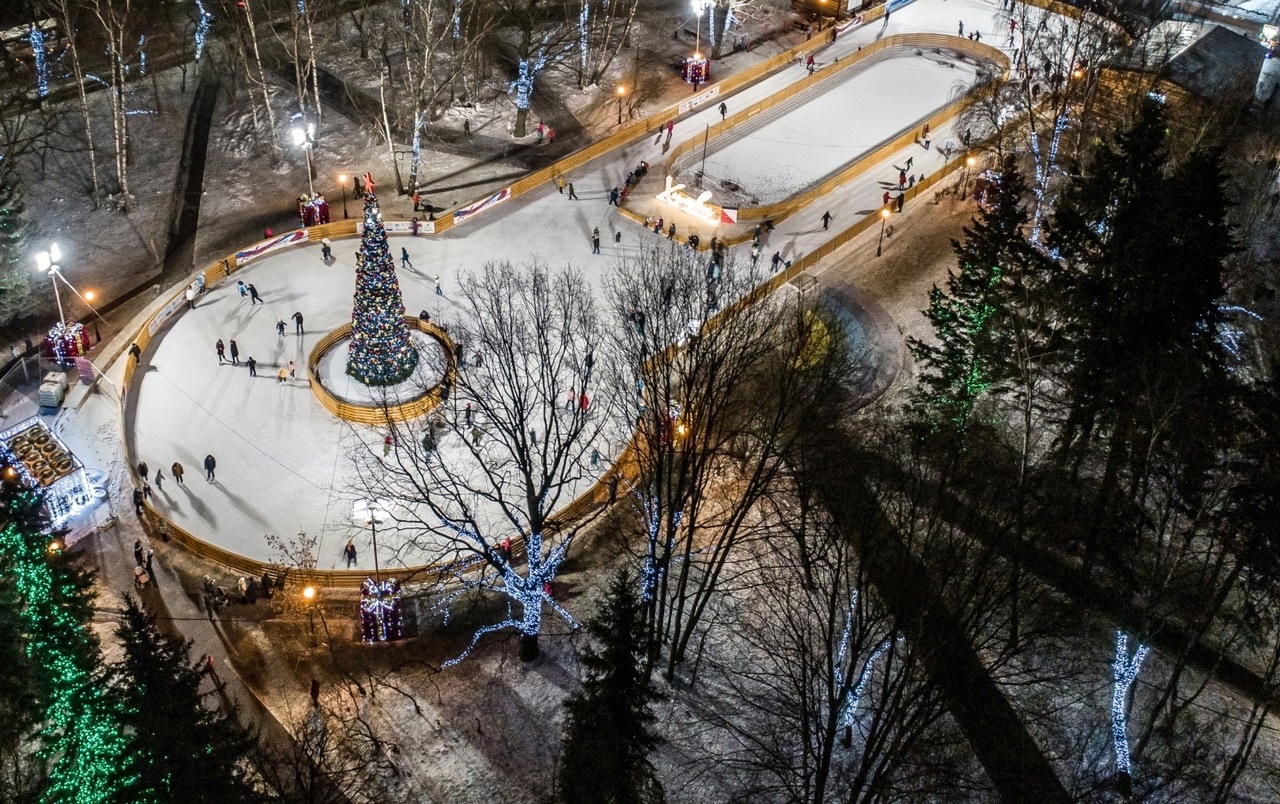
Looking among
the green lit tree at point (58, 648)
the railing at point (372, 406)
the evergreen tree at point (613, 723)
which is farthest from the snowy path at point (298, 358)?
the evergreen tree at point (613, 723)

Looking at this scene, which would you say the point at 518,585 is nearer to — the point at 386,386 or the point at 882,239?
the point at 386,386

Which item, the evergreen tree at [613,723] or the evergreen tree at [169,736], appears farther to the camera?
the evergreen tree at [169,736]

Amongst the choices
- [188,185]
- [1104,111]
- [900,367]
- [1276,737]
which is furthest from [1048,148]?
[188,185]

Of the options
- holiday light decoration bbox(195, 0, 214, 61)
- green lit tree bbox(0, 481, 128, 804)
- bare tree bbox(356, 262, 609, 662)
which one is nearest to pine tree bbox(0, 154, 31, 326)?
holiday light decoration bbox(195, 0, 214, 61)

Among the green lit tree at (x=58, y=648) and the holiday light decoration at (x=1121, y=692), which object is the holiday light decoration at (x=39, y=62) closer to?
the green lit tree at (x=58, y=648)

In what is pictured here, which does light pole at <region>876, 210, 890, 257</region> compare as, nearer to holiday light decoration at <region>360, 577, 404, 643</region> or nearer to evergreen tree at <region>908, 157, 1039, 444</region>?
evergreen tree at <region>908, 157, 1039, 444</region>

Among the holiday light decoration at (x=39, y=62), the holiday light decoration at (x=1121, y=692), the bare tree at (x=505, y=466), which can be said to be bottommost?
the holiday light decoration at (x=1121, y=692)
